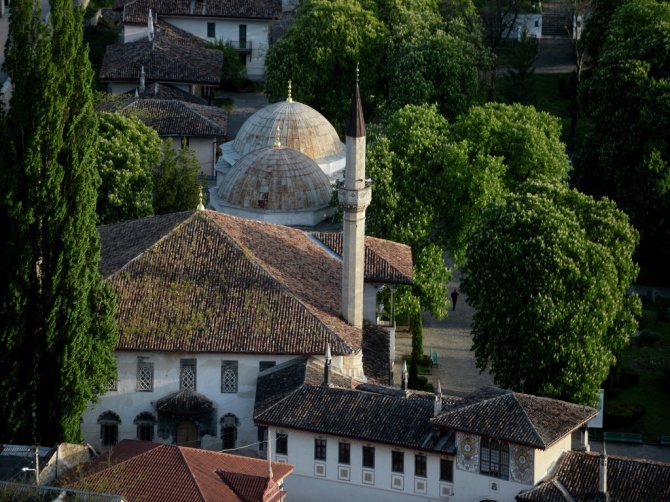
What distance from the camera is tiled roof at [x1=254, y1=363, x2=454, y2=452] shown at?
66.8 metres

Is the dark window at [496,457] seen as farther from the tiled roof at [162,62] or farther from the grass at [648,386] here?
the tiled roof at [162,62]

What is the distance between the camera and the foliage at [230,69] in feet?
398

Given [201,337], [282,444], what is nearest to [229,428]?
[201,337]

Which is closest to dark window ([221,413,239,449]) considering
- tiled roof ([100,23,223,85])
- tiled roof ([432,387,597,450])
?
tiled roof ([432,387,597,450])

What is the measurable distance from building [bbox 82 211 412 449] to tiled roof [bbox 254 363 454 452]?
7.31 feet

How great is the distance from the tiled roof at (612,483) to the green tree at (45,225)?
16.0 meters

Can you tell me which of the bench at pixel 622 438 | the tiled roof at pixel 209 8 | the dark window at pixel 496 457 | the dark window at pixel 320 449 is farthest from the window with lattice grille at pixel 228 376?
the tiled roof at pixel 209 8

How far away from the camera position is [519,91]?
4387 inches

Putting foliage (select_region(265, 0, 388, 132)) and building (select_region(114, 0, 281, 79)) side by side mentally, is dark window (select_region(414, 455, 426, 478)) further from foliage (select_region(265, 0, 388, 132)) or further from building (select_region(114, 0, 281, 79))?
building (select_region(114, 0, 281, 79))

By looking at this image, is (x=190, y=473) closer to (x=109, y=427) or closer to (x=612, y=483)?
(x=109, y=427)

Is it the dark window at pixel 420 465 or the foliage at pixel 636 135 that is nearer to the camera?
the dark window at pixel 420 465

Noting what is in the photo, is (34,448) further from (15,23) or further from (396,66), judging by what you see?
(396,66)

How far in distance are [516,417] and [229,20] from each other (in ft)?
210

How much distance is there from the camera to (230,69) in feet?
399
